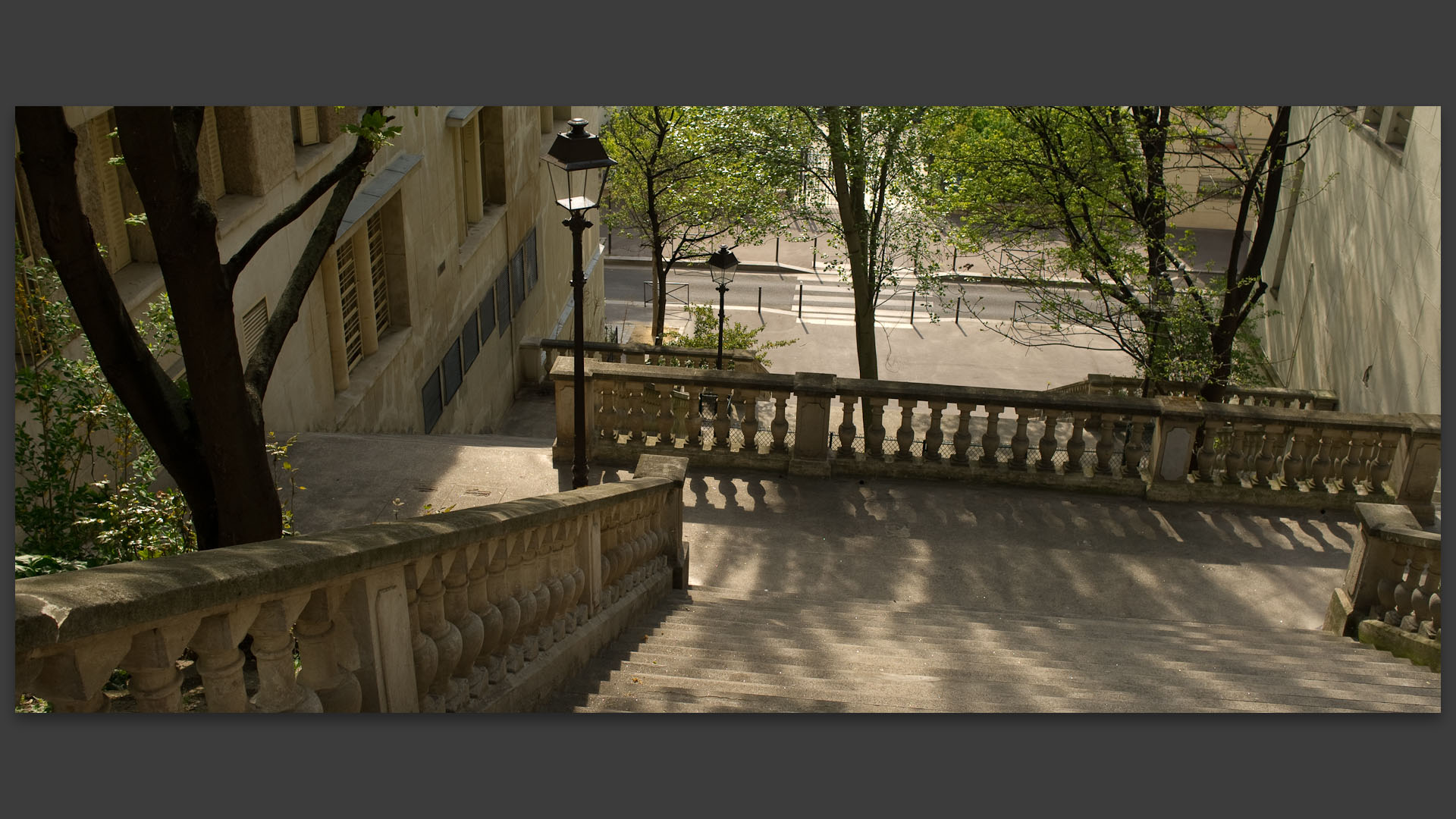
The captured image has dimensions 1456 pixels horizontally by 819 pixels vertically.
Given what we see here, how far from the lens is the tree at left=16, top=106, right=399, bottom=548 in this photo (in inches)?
165

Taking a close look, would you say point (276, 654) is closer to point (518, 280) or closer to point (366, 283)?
point (366, 283)

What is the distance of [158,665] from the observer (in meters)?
2.90

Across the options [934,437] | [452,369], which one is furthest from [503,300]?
[934,437]

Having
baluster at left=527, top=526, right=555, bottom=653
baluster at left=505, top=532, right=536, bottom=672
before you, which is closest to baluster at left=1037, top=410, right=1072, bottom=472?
baluster at left=527, top=526, right=555, bottom=653

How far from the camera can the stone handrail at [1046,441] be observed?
32.3 ft

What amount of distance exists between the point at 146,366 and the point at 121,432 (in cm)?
190

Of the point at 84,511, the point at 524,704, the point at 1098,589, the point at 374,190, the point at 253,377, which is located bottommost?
the point at 1098,589

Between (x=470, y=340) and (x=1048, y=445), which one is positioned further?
(x=470, y=340)

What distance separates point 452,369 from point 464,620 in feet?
40.9

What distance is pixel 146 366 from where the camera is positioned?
4.74 meters

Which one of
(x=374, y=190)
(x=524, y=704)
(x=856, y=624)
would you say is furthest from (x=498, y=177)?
(x=524, y=704)

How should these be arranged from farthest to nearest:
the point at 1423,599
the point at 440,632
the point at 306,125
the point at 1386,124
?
the point at 1386,124 → the point at 306,125 → the point at 1423,599 → the point at 440,632

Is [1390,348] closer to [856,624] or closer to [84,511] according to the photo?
[856,624]

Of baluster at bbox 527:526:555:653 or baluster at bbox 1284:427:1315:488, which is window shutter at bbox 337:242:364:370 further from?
baluster at bbox 1284:427:1315:488
